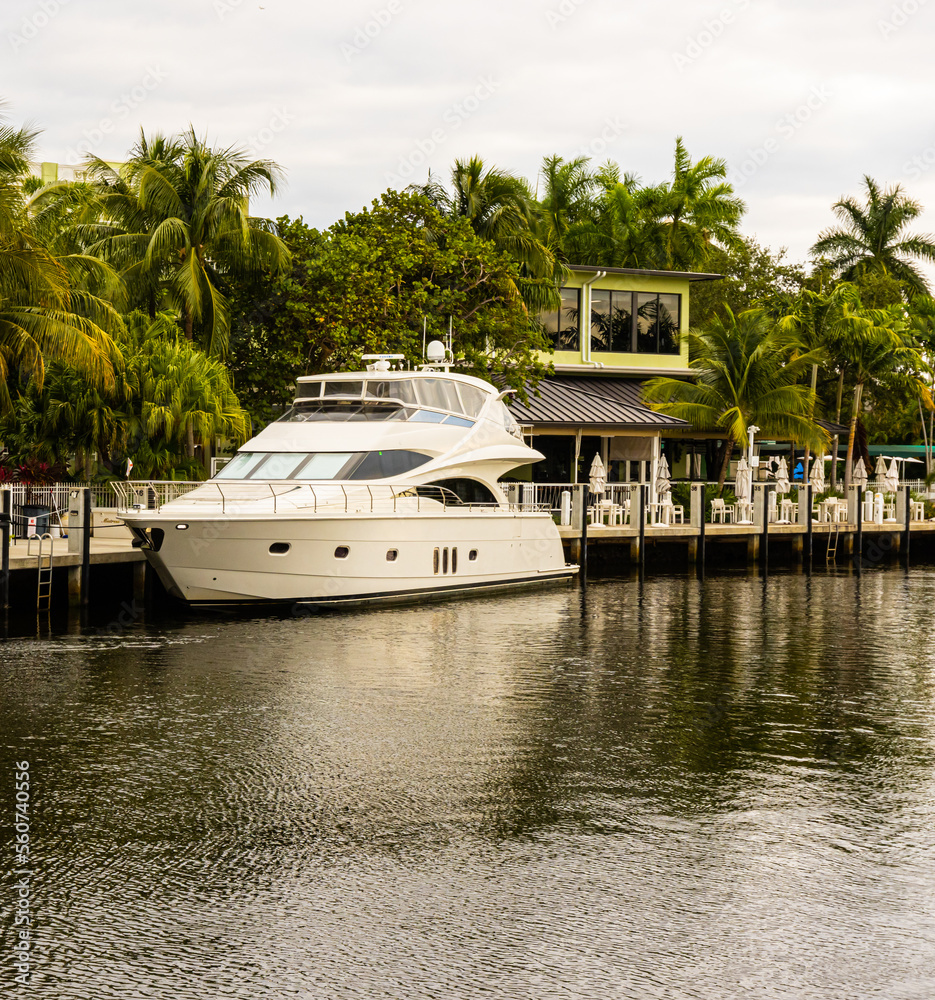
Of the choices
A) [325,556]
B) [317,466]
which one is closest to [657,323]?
[317,466]

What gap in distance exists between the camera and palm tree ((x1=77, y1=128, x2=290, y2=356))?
29.5 m

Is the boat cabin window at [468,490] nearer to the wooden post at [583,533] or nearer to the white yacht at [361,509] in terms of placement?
the white yacht at [361,509]

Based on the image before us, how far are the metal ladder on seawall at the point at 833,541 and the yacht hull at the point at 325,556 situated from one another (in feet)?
46.7

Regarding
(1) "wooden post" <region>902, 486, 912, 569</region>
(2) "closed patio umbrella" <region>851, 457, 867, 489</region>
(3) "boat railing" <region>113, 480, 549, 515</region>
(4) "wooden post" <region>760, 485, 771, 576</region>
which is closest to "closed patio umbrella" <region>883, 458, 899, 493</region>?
(1) "wooden post" <region>902, 486, 912, 569</region>

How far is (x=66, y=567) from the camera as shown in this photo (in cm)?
2078

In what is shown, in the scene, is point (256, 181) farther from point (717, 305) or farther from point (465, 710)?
point (717, 305)

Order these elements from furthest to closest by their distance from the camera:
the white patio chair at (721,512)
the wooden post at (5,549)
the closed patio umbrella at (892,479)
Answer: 1. the closed patio umbrella at (892,479)
2. the white patio chair at (721,512)
3. the wooden post at (5,549)

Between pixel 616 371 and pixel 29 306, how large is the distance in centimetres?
2062

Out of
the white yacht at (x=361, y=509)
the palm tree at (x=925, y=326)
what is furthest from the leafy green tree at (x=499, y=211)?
the palm tree at (x=925, y=326)

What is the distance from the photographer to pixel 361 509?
842 inches

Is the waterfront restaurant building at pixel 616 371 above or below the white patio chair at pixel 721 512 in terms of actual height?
above

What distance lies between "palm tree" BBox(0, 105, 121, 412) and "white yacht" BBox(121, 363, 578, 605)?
2944 mm

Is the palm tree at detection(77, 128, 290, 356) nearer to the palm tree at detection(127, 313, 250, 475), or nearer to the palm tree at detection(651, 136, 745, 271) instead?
the palm tree at detection(127, 313, 250, 475)

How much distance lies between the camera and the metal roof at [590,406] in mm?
34875
